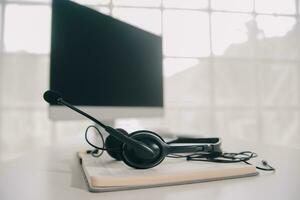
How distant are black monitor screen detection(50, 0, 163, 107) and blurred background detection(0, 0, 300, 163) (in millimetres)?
1006

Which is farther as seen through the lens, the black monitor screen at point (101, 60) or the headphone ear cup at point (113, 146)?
the black monitor screen at point (101, 60)

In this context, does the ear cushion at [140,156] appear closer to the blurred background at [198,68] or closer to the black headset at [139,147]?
the black headset at [139,147]

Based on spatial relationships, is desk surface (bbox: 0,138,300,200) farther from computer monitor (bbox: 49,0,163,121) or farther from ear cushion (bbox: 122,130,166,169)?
computer monitor (bbox: 49,0,163,121)

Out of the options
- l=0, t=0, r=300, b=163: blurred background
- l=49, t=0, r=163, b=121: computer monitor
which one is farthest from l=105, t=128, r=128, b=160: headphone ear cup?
l=0, t=0, r=300, b=163: blurred background

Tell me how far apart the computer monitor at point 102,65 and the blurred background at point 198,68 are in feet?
3.27

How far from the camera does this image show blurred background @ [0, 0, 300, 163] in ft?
6.73

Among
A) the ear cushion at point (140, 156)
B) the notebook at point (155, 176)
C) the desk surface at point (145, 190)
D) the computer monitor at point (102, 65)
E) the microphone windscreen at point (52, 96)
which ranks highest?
the computer monitor at point (102, 65)

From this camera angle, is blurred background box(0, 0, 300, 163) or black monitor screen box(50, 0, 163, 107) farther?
blurred background box(0, 0, 300, 163)

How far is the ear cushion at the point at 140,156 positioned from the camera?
0.35 metres

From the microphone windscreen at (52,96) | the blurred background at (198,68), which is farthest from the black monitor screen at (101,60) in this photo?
the blurred background at (198,68)

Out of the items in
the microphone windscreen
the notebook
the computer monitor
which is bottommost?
the notebook

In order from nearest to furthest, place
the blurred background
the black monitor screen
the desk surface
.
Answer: the desk surface → the black monitor screen → the blurred background

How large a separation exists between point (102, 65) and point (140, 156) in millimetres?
502

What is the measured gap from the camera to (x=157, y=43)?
1.12 metres
